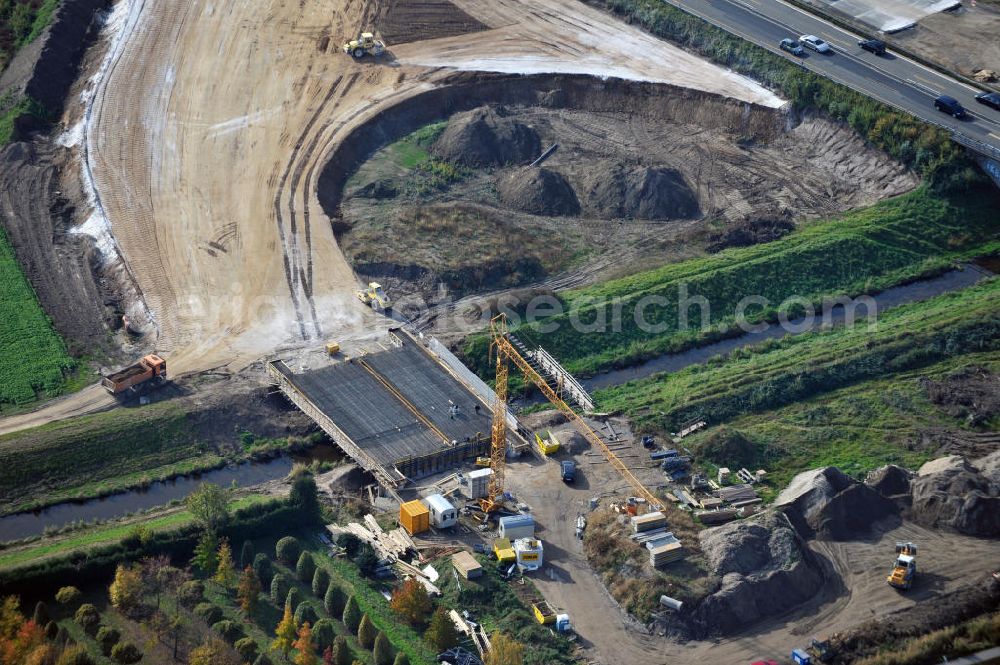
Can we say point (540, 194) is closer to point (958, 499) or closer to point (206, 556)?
point (958, 499)

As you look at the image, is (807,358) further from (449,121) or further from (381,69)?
(381,69)

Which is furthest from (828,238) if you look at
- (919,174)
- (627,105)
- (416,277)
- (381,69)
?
(381,69)

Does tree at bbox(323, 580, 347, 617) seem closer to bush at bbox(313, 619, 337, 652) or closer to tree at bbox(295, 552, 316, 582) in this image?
bush at bbox(313, 619, 337, 652)

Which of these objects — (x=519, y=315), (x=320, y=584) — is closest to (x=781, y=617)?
(x=320, y=584)

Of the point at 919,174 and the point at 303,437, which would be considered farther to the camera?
the point at 919,174

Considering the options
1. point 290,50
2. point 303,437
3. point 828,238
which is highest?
point 290,50

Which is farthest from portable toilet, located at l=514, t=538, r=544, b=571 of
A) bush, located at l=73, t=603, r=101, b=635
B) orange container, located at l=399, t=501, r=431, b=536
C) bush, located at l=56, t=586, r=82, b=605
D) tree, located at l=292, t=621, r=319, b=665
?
bush, located at l=56, t=586, r=82, b=605

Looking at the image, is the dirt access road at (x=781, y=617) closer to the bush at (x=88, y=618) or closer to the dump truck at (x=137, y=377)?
the bush at (x=88, y=618)
